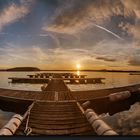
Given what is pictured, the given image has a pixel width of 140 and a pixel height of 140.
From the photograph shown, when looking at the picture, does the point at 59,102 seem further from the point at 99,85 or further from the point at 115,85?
the point at 115,85

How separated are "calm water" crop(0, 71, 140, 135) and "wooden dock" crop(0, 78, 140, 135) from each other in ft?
0.13

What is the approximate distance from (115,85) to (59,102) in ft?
1.67

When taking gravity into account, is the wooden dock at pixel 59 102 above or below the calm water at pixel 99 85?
below

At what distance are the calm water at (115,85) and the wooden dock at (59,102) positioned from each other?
0.04 m

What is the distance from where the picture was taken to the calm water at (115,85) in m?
2.76

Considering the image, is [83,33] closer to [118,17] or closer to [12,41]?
[118,17]

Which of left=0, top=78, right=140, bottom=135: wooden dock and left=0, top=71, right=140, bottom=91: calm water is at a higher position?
left=0, top=71, right=140, bottom=91: calm water

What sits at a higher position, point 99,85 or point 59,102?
point 99,85

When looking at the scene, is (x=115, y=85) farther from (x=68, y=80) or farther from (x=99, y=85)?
(x=68, y=80)

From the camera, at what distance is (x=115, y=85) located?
2930 millimetres

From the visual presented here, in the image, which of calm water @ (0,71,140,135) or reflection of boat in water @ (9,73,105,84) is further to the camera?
reflection of boat in water @ (9,73,105,84)

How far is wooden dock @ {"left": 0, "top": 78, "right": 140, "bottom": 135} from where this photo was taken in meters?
2.82

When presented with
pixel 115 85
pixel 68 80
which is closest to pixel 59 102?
pixel 68 80

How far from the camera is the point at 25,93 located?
2.93 meters
